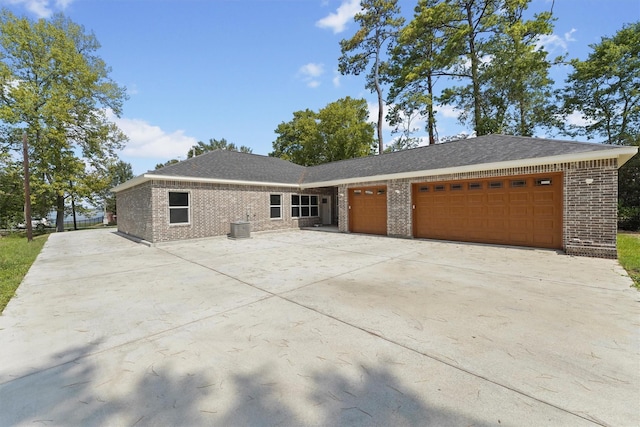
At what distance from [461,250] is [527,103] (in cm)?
1965

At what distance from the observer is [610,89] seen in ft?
59.4

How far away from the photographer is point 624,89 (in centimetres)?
1772

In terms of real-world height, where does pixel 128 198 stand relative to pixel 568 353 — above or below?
above

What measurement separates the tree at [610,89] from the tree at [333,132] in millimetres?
16264

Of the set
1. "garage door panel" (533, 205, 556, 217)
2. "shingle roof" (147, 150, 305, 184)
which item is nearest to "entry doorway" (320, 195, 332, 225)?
"shingle roof" (147, 150, 305, 184)

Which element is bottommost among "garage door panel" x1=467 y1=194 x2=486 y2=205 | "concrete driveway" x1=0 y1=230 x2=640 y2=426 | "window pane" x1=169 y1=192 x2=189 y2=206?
"concrete driveway" x1=0 y1=230 x2=640 y2=426

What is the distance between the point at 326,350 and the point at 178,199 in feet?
36.5

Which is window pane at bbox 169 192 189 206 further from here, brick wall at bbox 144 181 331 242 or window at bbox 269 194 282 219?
window at bbox 269 194 282 219

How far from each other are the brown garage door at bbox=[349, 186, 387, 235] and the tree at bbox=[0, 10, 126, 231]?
20899mm

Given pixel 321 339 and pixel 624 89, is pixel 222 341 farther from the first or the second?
pixel 624 89

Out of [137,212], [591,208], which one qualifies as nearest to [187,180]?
[137,212]

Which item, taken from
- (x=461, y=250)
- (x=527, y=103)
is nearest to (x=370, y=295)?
(x=461, y=250)

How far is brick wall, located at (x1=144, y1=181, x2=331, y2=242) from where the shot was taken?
11141 mm

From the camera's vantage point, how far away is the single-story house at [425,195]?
7.50m
